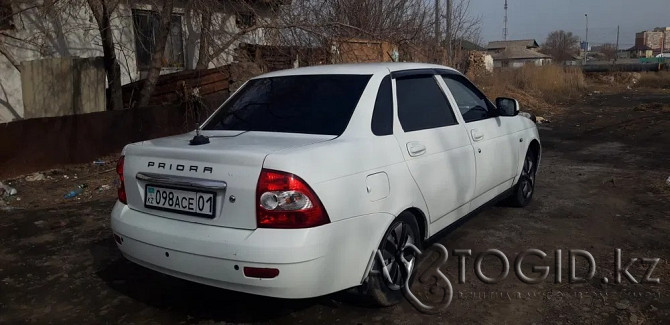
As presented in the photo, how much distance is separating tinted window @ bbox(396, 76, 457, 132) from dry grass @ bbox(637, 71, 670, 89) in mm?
36458

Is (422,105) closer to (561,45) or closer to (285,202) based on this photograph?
(285,202)

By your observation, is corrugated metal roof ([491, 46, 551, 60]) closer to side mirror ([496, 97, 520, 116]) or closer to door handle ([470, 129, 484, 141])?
side mirror ([496, 97, 520, 116])

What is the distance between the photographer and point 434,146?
362cm

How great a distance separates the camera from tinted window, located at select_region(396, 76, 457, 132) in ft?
11.8

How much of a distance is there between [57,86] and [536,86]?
21301 mm

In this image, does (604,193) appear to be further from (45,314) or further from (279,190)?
(45,314)

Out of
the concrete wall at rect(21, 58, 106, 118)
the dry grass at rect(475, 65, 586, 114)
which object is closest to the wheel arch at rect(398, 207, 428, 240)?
the concrete wall at rect(21, 58, 106, 118)

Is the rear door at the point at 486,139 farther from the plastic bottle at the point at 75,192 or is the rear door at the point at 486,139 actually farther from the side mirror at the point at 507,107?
the plastic bottle at the point at 75,192

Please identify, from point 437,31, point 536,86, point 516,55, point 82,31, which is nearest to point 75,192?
point 82,31

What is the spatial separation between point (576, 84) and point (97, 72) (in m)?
26.9

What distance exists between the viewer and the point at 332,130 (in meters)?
3.17

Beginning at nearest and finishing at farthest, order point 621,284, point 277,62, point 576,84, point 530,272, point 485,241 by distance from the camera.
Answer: point 621,284 → point 530,272 → point 485,241 → point 277,62 → point 576,84

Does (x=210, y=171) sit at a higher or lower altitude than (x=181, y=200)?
higher

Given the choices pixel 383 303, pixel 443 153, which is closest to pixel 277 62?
pixel 443 153
